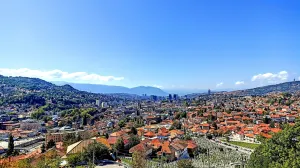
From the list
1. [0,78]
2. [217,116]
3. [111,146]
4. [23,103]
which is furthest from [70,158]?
[0,78]

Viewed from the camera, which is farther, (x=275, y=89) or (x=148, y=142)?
(x=275, y=89)

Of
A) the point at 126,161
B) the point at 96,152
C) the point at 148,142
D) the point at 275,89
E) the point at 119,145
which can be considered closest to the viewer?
the point at 96,152

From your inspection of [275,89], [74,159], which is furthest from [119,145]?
[275,89]

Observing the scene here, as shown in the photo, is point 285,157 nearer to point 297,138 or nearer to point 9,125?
point 297,138

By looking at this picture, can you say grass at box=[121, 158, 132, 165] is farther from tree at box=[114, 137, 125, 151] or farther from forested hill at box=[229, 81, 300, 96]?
forested hill at box=[229, 81, 300, 96]

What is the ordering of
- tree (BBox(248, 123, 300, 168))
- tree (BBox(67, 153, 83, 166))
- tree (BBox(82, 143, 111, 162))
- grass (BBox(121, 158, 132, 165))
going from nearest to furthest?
tree (BBox(248, 123, 300, 168)) < tree (BBox(67, 153, 83, 166)) < tree (BBox(82, 143, 111, 162)) < grass (BBox(121, 158, 132, 165))

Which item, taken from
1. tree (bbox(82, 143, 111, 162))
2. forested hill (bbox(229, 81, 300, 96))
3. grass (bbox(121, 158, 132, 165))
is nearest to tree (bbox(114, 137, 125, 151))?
grass (bbox(121, 158, 132, 165))

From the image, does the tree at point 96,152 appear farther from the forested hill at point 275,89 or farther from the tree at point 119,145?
the forested hill at point 275,89

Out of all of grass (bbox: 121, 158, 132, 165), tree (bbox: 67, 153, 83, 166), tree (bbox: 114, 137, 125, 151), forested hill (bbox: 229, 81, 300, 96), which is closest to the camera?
tree (bbox: 67, 153, 83, 166)

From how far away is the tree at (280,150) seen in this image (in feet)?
42.1

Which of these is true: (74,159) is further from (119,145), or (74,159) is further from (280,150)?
(280,150)

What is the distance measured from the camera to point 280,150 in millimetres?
13453

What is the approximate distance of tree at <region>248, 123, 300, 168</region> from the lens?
42.1ft

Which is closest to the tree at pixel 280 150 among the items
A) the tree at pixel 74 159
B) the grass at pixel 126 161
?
the grass at pixel 126 161
